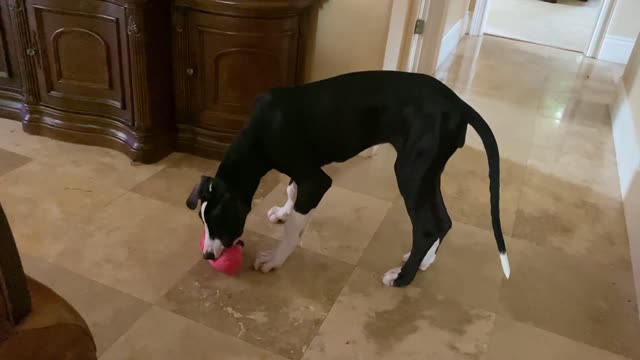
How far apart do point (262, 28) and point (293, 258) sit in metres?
0.88

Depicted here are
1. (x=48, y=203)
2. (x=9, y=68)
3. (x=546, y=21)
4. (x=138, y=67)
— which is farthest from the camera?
(x=546, y=21)

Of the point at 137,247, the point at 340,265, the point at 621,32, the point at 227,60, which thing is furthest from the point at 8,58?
the point at 621,32

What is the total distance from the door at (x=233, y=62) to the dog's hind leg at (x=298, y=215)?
0.73 metres

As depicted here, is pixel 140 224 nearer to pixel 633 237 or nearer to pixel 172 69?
pixel 172 69

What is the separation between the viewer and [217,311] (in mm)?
1754

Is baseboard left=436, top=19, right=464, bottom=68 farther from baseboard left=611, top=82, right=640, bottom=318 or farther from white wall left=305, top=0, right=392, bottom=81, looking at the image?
white wall left=305, top=0, right=392, bottom=81

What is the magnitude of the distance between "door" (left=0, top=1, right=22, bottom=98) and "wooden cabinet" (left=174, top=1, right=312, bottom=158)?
739mm

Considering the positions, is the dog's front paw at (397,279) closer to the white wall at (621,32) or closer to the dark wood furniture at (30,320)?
the dark wood furniture at (30,320)

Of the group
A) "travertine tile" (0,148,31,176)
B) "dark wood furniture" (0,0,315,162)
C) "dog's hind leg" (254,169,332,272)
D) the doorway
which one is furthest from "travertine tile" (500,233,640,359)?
the doorway

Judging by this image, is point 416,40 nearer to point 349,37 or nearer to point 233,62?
point 349,37

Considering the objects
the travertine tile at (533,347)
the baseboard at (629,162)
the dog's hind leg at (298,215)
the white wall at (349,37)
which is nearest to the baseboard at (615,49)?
the baseboard at (629,162)

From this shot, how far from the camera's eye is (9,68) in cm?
264

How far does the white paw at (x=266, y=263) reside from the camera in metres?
1.91

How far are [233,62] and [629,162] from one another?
5.83 feet
